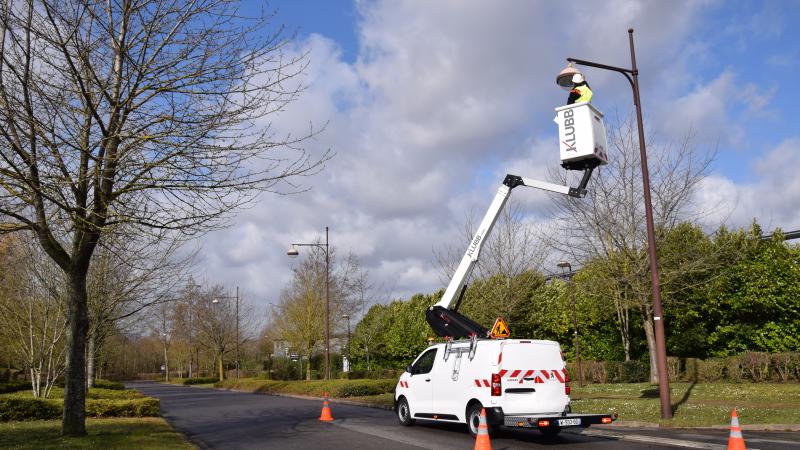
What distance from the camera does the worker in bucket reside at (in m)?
12.9

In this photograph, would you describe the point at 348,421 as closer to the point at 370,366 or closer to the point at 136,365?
the point at 370,366

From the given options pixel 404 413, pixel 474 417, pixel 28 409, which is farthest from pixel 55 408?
pixel 474 417

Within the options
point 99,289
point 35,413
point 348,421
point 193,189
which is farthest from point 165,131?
point 99,289

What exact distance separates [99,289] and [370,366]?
2784 cm

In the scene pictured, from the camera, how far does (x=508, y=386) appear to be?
1153 cm

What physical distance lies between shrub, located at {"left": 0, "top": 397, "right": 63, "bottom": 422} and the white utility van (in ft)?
35.9

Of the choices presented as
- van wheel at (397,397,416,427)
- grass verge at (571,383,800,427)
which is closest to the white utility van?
van wheel at (397,397,416,427)

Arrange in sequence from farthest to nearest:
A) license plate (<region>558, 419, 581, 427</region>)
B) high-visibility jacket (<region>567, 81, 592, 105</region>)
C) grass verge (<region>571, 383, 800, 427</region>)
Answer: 1. grass verge (<region>571, 383, 800, 427</region>)
2. high-visibility jacket (<region>567, 81, 592, 105</region>)
3. license plate (<region>558, 419, 581, 427</region>)

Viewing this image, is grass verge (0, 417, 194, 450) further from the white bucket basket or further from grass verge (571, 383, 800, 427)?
grass verge (571, 383, 800, 427)

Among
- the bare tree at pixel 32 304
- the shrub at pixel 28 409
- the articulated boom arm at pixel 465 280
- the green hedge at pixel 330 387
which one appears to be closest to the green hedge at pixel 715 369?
the green hedge at pixel 330 387

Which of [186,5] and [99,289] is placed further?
[99,289]

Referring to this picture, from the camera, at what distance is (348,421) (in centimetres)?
1633

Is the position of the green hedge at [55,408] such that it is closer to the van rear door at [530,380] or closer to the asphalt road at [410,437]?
the asphalt road at [410,437]

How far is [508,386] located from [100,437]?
23.8 feet
